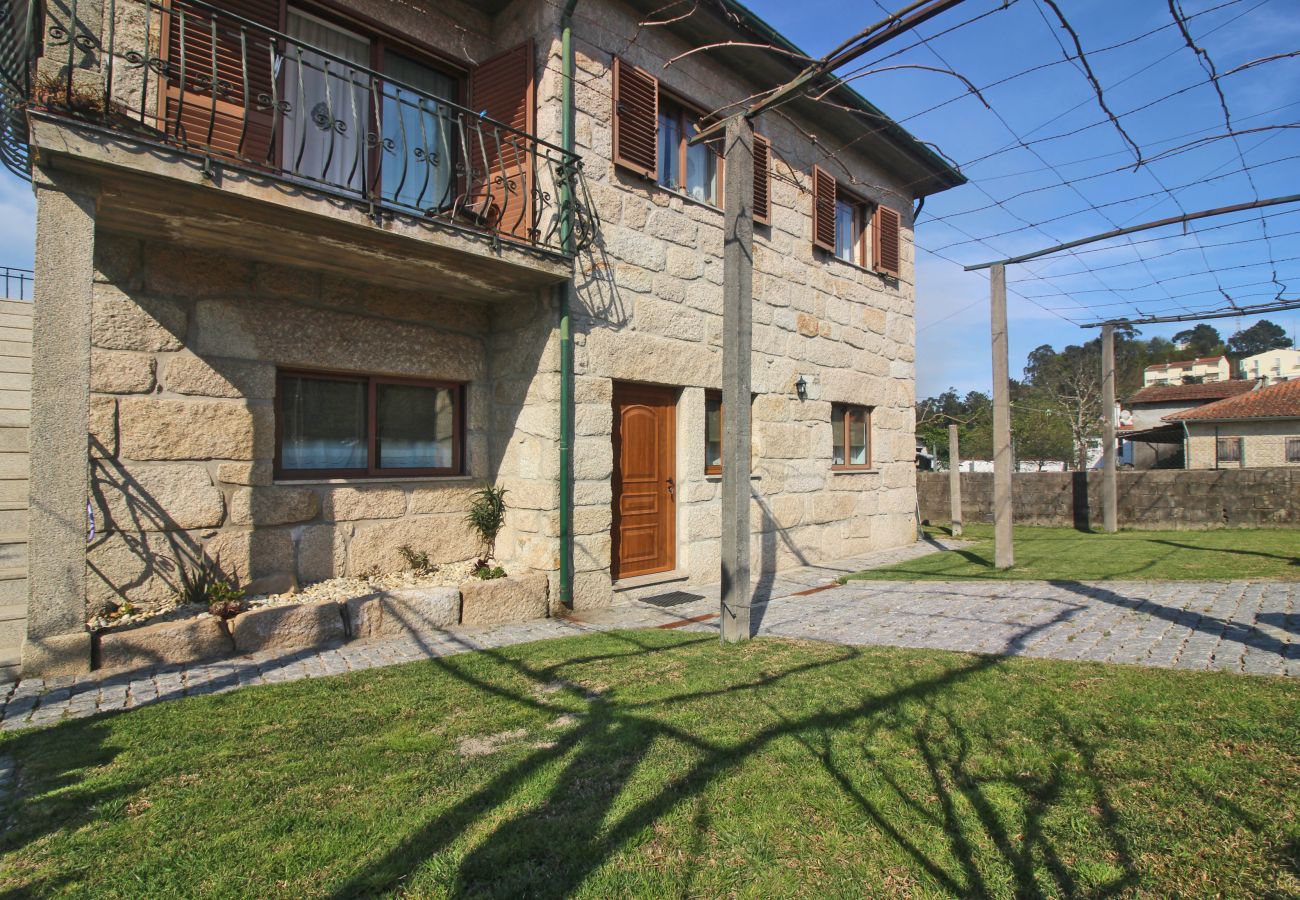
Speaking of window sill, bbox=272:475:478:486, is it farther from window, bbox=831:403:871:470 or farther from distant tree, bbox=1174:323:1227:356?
distant tree, bbox=1174:323:1227:356

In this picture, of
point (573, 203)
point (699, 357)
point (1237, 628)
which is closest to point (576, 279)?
point (573, 203)

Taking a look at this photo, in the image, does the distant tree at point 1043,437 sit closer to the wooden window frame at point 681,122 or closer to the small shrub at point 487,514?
the wooden window frame at point 681,122

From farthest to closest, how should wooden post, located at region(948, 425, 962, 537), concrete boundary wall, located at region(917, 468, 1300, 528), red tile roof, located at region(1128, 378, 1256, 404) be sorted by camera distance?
red tile roof, located at region(1128, 378, 1256, 404) < concrete boundary wall, located at region(917, 468, 1300, 528) < wooden post, located at region(948, 425, 962, 537)

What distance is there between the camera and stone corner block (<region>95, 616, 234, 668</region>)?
12.8 ft

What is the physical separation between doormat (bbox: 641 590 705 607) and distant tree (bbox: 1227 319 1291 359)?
8511 cm

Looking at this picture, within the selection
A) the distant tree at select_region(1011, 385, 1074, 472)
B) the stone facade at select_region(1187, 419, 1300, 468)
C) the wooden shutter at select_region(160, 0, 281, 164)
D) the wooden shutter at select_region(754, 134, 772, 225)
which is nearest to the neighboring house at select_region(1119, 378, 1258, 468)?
the stone facade at select_region(1187, 419, 1300, 468)

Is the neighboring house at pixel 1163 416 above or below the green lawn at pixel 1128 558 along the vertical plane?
above

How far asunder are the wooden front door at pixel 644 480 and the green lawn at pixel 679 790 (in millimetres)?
2913

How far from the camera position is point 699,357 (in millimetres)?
7125

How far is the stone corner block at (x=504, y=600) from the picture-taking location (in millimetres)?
5266

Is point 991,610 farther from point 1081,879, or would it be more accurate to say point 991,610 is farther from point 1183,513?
point 1183,513

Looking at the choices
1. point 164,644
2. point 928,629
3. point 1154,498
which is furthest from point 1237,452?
point 164,644

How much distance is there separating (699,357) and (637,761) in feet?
16.2

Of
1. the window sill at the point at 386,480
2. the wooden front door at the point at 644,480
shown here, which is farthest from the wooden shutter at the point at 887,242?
the window sill at the point at 386,480
